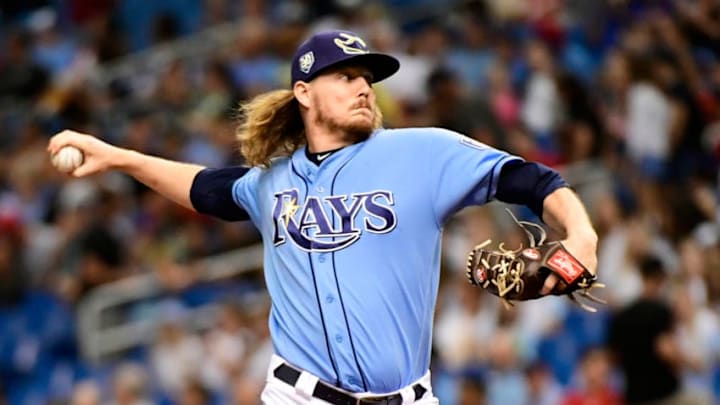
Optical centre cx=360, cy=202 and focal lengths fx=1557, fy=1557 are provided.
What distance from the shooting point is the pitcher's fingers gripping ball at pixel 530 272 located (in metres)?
4.23

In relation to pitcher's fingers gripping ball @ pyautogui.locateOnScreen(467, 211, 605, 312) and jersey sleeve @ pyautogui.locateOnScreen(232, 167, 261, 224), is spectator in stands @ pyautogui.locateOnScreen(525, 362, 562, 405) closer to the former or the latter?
jersey sleeve @ pyautogui.locateOnScreen(232, 167, 261, 224)

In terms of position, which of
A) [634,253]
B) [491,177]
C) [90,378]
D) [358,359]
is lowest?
[90,378]

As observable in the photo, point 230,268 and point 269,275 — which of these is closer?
point 269,275

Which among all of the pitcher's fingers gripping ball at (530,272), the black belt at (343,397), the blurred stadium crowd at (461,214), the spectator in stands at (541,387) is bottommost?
the spectator in stands at (541,387)

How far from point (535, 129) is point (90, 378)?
3.61 m

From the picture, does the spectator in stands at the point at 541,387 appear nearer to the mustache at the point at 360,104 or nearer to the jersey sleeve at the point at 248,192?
the jersey sleeve at the point at 248,192

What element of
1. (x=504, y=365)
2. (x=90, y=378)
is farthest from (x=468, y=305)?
(x=90, y=378)

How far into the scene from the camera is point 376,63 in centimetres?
500

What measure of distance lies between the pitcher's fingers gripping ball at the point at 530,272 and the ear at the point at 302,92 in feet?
2.68

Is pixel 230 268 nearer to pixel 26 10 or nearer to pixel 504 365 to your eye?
pixel 504 365

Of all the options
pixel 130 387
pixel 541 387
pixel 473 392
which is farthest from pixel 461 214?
pixel 130 387

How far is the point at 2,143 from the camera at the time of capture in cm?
1384

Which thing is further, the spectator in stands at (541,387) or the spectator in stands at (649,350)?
the spectator in stands at (541,387)

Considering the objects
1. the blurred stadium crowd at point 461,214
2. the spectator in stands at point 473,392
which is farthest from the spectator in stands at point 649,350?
the spectator in stands at point 473,392
